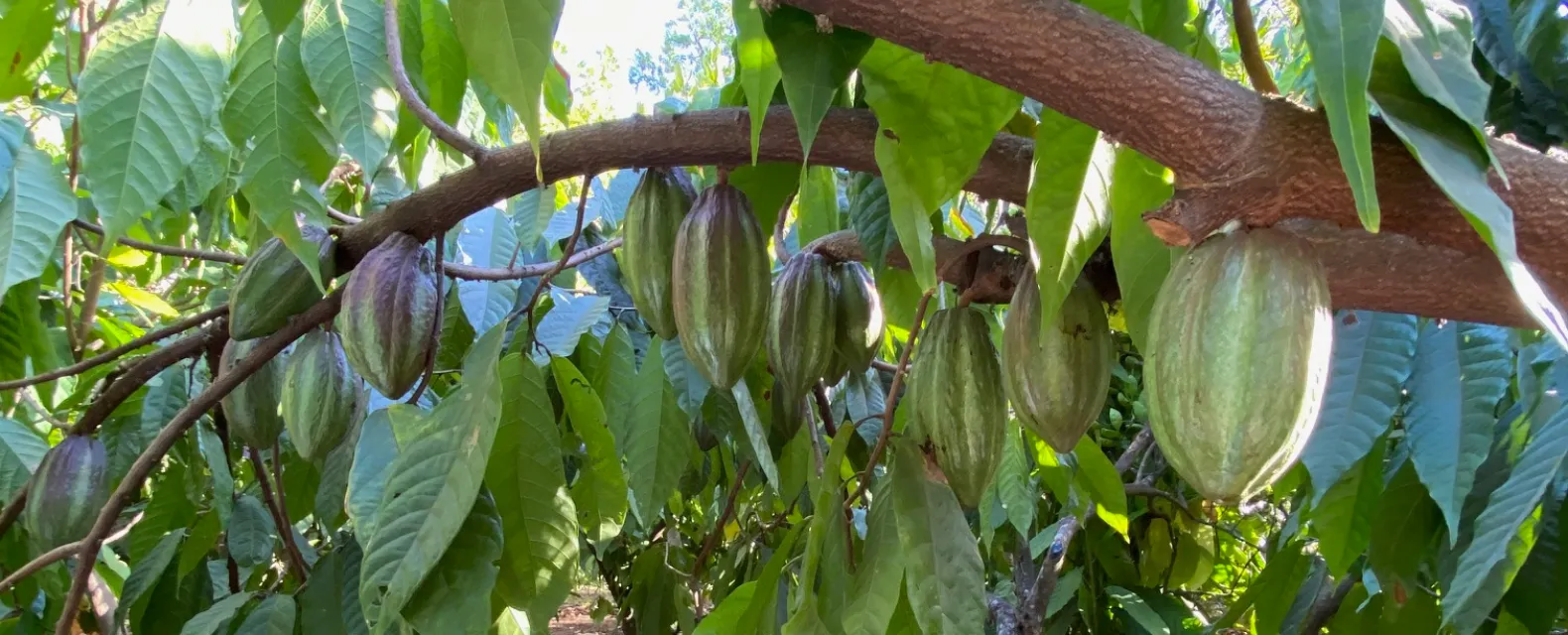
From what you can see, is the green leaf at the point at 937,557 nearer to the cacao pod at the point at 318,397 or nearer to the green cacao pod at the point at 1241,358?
the green cacao pod at the point at 1241,358

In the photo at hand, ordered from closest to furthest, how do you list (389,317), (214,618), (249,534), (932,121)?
1. (932,121)
2. (389,317)
3. (214,618)
4. (249,534)

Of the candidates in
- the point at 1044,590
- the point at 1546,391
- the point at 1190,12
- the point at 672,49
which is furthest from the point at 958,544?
the point at 672,49

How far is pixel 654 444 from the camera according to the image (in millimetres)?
1225

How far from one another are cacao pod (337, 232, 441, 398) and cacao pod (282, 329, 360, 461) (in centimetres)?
12

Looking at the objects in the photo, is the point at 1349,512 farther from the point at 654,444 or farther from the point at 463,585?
the point at 463,585

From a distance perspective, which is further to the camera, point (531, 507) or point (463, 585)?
point (531, 507)

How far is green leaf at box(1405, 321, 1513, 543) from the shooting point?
0.88m

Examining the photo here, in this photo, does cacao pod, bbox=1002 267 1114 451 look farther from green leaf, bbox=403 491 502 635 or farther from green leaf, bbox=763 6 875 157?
green leaf, bbox=403 491 502 635

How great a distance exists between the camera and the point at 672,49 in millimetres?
10164

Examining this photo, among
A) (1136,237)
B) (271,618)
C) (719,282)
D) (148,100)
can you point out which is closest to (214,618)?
(271,618)

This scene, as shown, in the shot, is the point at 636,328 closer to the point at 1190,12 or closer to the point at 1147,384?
the point at 1190,12

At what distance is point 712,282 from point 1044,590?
1.67m

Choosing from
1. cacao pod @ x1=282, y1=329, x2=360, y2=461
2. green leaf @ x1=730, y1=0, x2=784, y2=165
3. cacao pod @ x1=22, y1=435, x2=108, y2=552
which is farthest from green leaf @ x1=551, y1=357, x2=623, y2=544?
cacao pod @ x1=22, y1=435, x2=108, y2=552

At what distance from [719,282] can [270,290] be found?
1.88 ft
